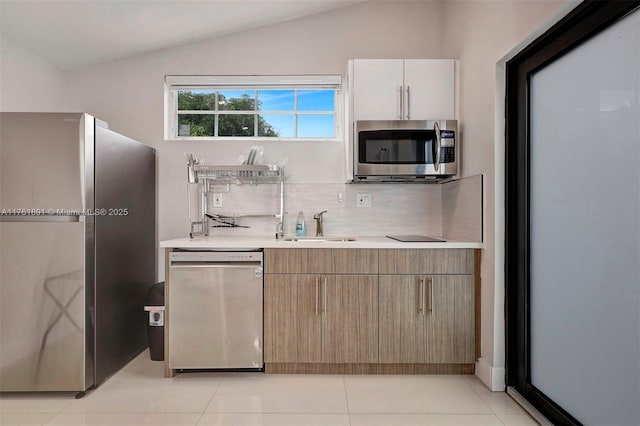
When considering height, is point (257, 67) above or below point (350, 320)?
above

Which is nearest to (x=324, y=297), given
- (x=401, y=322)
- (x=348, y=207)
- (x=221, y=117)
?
(x=401, y=322)

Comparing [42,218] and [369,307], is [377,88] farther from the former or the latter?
[42,218]

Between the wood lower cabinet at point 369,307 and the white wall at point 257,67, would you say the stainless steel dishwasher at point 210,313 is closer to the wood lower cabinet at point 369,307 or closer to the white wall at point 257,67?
the wood lower cabinet at point 369,307

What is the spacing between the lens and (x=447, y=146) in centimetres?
256

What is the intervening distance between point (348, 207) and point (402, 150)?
0.71 metres

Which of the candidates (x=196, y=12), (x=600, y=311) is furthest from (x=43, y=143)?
(x=600, y=311)

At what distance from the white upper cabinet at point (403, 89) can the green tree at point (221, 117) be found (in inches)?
35.4

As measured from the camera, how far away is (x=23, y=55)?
2.69m

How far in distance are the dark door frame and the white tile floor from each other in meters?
0.14

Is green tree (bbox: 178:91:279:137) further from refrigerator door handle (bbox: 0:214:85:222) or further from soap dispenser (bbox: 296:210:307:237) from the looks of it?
refrigerator door handle (bbox: 0:214:85:222)

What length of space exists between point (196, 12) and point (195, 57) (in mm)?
497

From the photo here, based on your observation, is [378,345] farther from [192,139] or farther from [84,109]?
[84,109]

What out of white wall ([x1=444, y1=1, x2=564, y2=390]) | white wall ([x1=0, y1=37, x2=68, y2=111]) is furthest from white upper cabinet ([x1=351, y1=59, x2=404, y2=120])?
white wall ([x1=0, y1=37, x2=68, y2=111])

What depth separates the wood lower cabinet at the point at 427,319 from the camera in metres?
2.39
